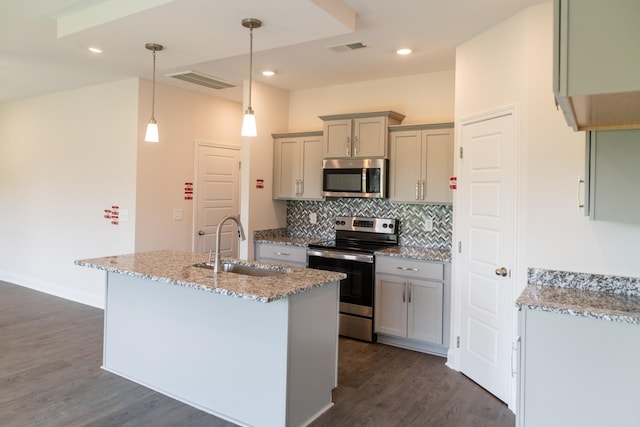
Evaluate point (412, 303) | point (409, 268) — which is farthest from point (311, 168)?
point (412, 303)

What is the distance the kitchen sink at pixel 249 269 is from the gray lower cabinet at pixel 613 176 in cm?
188

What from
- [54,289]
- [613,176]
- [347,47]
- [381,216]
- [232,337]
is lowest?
[54,289]

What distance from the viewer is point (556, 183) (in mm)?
2682

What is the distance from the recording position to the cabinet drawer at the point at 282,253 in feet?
15.2

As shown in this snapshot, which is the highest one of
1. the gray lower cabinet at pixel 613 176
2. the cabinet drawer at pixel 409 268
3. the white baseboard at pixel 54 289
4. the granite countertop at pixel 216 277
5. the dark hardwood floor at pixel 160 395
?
the gray lower cabinet at pixel 613 176

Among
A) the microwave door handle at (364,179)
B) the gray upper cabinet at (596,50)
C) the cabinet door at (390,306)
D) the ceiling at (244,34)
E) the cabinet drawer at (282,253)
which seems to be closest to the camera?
the gray upper cabinet at (596,50)

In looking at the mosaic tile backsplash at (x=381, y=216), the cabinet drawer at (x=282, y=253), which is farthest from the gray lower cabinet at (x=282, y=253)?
the mosaic tile backsplash at (x=381, y=216)

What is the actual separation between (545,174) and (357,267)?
6.60ft

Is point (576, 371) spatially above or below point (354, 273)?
below

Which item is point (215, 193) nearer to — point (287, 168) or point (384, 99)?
point (287, 168)

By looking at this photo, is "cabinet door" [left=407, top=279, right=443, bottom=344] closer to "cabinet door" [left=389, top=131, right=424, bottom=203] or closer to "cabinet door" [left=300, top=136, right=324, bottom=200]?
"cabinet door" [left=389, top=131, right=424, bottom=203]

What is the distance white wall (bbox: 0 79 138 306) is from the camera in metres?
4.93

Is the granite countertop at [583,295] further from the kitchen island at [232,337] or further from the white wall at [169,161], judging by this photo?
the white wall at [169,161]

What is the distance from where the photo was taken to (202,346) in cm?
285
